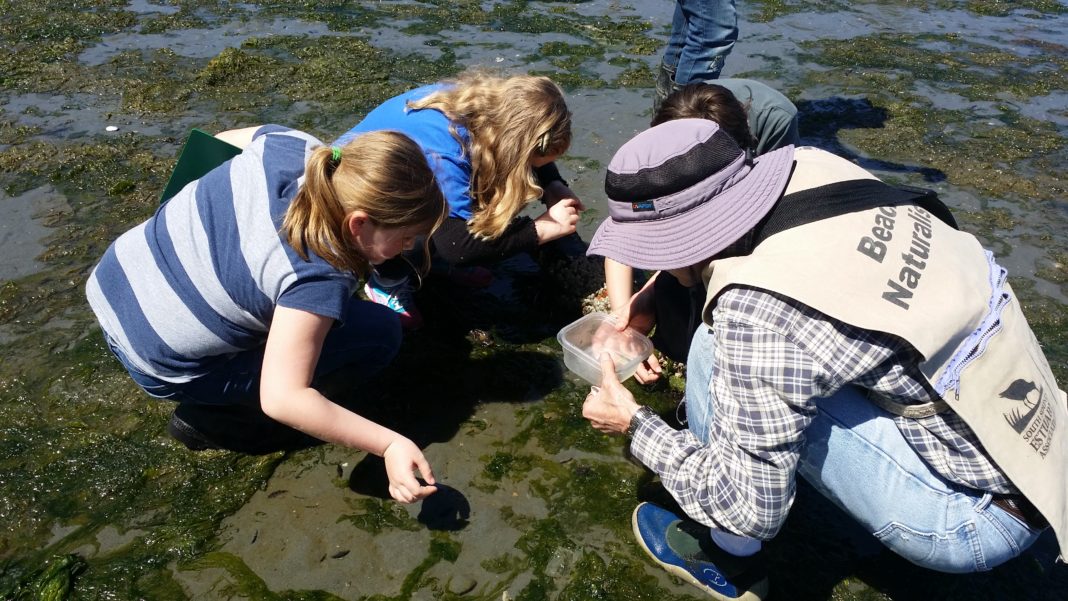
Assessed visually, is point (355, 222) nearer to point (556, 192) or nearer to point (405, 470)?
point (405, 470)

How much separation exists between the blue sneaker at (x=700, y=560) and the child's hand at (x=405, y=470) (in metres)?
0.80

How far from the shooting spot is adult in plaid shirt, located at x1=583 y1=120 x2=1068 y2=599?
1.73m

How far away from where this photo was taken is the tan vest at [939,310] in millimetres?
1710

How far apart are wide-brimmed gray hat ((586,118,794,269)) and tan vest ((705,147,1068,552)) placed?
0.30ft

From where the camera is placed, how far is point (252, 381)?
2.59 m

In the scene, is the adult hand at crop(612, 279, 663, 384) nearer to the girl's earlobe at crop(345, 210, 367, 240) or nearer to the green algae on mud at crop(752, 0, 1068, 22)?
the girl's earlobe at crop(345, 210, 367, 240)

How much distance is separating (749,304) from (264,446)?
6.47 ft

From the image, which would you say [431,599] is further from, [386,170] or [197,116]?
[197,116]

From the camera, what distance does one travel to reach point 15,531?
241 centimetres

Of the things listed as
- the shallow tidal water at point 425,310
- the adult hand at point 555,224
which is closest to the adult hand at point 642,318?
the shallow tidal water at point 425,310

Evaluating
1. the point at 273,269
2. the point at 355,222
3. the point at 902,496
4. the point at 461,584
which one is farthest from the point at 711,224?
the point at 461,584

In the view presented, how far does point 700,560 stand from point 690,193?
122 cm

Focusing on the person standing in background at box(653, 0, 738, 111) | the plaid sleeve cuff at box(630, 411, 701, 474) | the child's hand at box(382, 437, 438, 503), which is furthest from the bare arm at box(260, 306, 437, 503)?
the person standing in background at box(653, 0, 738, 111)

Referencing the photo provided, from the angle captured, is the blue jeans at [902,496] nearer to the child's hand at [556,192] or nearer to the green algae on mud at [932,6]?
the child's hand at [556,192]
